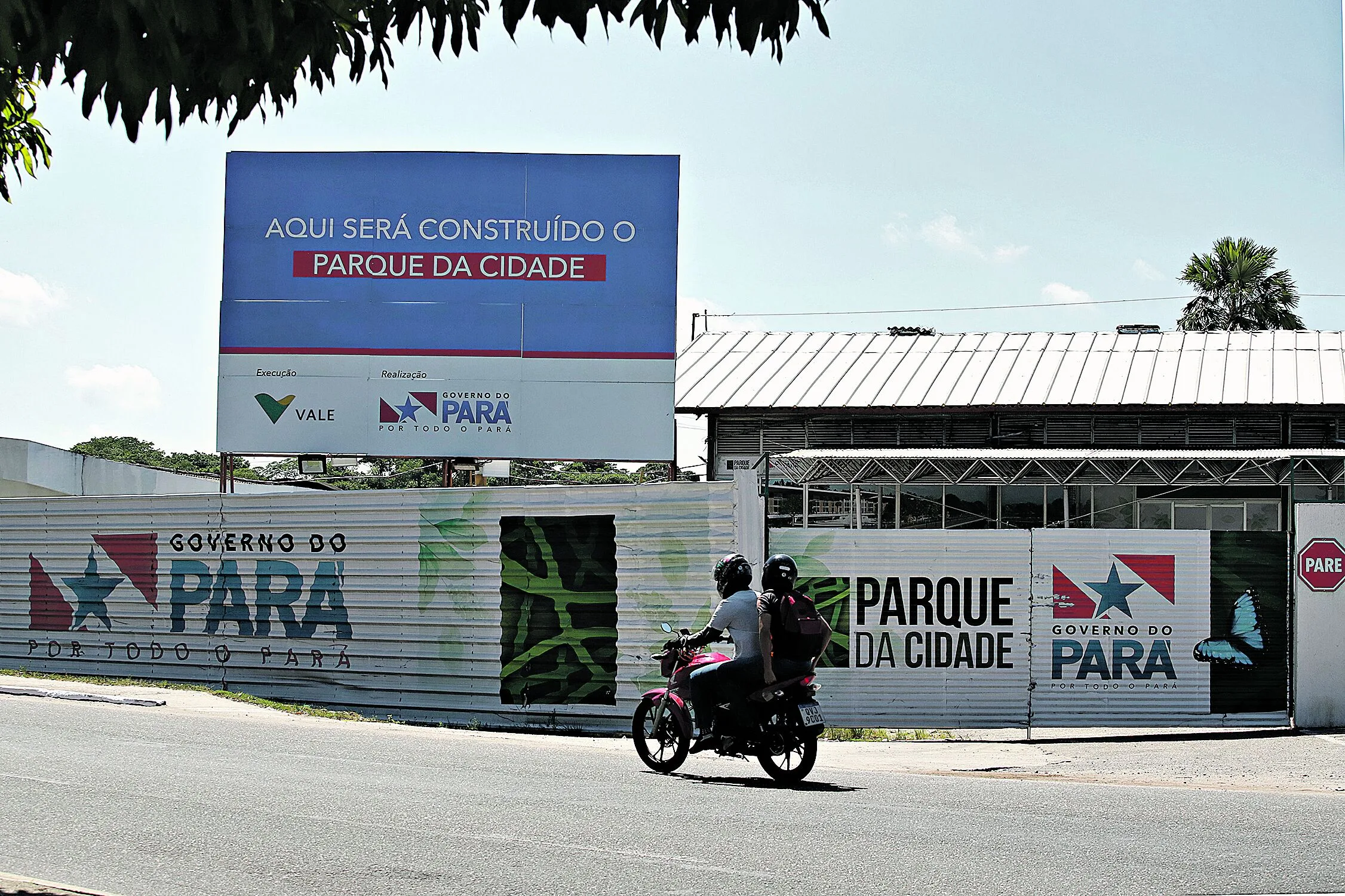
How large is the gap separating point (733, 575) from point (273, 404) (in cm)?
1307

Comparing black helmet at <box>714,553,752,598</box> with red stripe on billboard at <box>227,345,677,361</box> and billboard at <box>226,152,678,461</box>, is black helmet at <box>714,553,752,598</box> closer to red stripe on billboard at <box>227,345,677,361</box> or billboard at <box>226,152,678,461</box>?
billboard at <box>226,152,678,461</box>

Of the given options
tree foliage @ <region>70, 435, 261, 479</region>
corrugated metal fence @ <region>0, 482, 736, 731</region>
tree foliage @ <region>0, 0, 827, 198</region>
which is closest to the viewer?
tree foliage @ <region>0, 0, 827, 198</region>

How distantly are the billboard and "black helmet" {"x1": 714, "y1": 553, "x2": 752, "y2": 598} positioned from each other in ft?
35.2

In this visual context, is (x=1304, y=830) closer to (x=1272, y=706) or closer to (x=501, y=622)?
(x=1272, y=706)

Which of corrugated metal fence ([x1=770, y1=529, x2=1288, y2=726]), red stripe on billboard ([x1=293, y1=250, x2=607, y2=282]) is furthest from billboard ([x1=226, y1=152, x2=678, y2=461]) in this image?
corrugated metal fence ([x1=770, y1=529, x2=1288, y2=726])

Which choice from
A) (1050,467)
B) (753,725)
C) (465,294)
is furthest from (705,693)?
(1050,467)

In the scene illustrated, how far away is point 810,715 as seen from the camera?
1093cm

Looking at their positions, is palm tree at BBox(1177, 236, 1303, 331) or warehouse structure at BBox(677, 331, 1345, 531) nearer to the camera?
warehouse structure at BBox(677, 331, 1345, 531)

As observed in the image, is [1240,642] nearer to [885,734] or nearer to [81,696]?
[885,734]

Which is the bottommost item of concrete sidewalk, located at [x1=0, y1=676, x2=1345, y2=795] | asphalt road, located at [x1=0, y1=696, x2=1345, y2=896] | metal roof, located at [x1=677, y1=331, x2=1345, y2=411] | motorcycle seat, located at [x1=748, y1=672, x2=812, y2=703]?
concrete sidewalk, located at [x1=0, y1=676, x2=1345, y2=795]

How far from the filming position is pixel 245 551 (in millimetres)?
18500

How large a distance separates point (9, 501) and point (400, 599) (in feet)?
21.8

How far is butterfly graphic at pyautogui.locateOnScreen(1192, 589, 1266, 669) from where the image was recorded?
16.0 meters

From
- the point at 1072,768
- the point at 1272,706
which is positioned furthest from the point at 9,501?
the point at 1272,706
